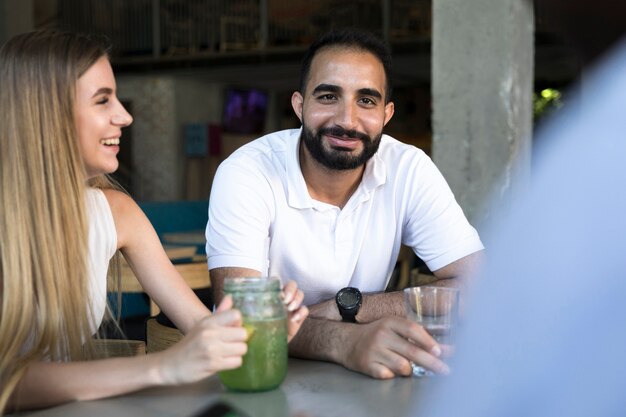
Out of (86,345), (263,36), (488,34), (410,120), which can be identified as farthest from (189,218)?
(410,120)

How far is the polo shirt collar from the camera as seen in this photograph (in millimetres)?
2020

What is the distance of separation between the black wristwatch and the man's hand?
1.31 ft

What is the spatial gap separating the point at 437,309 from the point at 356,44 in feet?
3.33

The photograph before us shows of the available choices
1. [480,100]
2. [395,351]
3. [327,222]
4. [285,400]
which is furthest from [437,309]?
[480,100]

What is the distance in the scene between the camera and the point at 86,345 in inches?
55.8

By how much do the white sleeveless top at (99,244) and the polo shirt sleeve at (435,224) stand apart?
894mm

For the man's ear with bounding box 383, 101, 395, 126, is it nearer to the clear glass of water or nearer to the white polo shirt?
the white polo shirt

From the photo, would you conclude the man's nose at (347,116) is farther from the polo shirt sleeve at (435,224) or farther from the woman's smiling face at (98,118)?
the woman's smiling face at (98,118)

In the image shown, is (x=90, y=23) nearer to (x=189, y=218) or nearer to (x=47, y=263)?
(x=189, y=218)

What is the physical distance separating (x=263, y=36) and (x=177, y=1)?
6.17 ft

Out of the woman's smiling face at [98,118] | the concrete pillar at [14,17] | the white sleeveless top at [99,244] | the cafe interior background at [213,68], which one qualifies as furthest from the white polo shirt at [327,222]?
the concrete pillar at [14,17]

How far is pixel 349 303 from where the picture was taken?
1.78 meters

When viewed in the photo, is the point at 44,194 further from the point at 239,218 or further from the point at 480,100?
the point at 480,100

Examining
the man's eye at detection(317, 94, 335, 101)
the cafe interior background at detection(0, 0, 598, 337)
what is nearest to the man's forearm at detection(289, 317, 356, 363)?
the man's eye at detection(317, 94, 335, 101)
